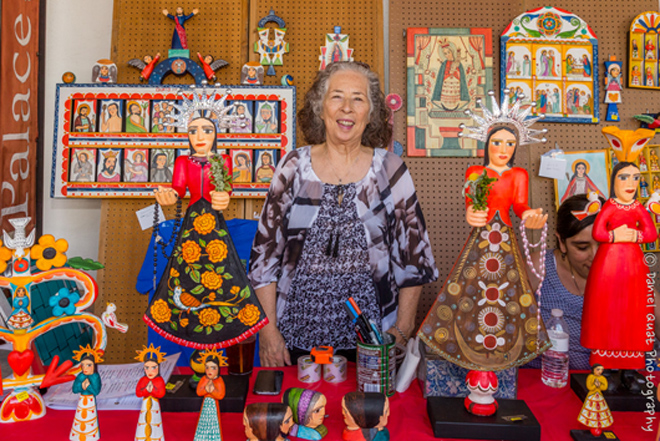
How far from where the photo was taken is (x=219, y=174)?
4.51ft

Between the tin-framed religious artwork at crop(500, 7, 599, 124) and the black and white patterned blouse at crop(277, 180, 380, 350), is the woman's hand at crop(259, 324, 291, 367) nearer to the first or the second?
the black and white patterned blouse at crop(277, 180, 380, 350)

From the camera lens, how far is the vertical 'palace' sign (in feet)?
8.61

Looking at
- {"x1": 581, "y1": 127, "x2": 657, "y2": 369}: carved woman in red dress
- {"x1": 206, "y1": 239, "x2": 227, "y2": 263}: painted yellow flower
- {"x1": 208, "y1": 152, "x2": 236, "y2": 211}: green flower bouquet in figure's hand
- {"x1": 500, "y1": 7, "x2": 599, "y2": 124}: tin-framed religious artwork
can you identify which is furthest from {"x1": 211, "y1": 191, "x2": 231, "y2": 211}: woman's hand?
{"x1": 500, "y1": 7, "x2": 599, "y2": 124}: tin-framed religious artwork

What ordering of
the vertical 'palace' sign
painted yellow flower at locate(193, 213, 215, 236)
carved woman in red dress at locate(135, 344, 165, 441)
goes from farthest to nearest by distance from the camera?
the vertical 'palace' sign, painted yellow flower at locate(193, 213, 215, 236), carved woman in red dress at locate(135, 344, 165, 441)

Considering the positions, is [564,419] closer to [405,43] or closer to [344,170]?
[344,170]

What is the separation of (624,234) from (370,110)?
96cm

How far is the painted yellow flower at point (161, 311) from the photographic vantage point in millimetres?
1357

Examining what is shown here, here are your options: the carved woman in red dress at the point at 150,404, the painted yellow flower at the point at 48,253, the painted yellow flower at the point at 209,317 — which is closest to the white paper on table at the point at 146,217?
the painted yellow flower at the point at 48,253

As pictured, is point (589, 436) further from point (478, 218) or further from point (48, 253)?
point (48, 253)

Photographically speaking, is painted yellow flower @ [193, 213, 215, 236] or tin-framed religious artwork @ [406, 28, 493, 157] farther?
tin-framed religious artwork @ [406, 28, 493, 157]

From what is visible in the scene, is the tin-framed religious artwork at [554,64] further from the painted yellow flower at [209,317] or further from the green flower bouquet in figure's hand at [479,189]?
the painted yellow flower at [209,317]

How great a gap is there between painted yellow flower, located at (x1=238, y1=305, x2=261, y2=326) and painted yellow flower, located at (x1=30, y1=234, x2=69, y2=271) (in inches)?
20.1

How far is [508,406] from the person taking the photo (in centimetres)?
128

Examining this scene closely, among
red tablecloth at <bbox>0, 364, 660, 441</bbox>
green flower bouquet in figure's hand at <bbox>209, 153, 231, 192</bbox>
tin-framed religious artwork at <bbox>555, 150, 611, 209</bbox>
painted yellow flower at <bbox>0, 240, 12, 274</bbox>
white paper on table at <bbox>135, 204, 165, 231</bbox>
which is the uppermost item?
tin-framed religious artwork at <bbox>555, 150, 611, 209</bbox>
